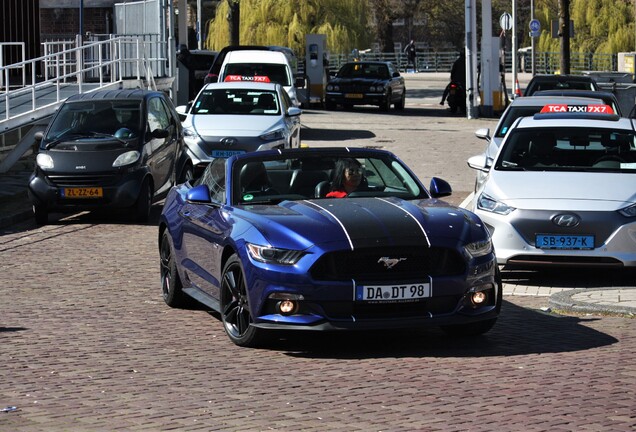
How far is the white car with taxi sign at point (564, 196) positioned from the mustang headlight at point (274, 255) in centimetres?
412

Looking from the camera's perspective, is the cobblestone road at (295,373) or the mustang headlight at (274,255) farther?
the mustang headlight at (274,255)

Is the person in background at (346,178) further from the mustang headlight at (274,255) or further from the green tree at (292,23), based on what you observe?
the green tree at (292,23)

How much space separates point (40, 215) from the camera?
18844mm

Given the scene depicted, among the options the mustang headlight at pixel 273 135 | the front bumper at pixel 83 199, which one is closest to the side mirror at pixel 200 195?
the front bumper at pixel 83 199

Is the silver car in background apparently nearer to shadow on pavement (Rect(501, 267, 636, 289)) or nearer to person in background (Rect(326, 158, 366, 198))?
shadow on pavement (Rect(501, 267, 636, 289))

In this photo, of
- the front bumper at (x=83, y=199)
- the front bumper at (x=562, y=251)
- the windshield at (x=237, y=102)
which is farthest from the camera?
the windshield at (x=237, y=102)

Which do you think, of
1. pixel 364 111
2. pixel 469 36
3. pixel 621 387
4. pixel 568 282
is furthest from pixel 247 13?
pixel 621 387

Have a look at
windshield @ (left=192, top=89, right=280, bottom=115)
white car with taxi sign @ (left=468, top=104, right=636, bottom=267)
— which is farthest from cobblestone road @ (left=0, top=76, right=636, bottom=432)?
windshield @ (left=192, top=89, right=280, bottom=115)

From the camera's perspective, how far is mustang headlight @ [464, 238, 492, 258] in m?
9.64

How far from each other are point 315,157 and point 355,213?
123 cm

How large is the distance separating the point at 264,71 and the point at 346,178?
23.8 meters

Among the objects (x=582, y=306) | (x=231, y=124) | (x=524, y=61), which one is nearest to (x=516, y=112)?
(x=231, y=124)

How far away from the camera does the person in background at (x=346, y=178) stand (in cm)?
1070

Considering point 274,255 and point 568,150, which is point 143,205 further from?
point 274,255
